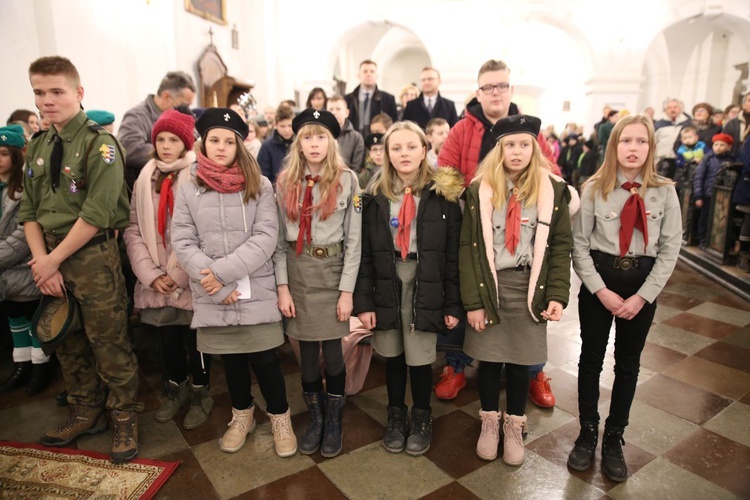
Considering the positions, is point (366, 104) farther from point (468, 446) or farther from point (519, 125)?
point (468, 446)

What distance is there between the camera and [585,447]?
2197 mm

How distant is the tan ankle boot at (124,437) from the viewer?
2203 mm

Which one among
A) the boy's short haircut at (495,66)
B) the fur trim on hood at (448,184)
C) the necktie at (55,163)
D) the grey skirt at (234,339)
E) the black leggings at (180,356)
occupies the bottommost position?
the black leggings at (180,356)

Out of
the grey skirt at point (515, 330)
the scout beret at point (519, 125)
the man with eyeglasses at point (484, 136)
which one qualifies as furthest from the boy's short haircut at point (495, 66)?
the grey skirt at point (515, 330)

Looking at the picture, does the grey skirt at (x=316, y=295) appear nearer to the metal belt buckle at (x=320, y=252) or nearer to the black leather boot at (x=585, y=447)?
the metal belt buckle at (x=320, y=252)

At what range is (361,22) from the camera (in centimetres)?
1192

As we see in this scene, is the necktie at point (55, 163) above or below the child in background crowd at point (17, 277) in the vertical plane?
above

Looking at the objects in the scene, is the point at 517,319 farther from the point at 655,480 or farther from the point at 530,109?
the point at 530,109

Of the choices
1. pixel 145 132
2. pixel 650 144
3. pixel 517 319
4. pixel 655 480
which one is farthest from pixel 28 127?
pixel 655 480

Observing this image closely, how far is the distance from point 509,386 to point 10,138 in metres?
2.98

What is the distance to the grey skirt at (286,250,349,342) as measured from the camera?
221cm

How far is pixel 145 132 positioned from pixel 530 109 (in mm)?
17606

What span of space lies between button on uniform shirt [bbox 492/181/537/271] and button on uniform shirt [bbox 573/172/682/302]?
22 cm

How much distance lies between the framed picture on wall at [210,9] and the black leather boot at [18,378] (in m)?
7.51
